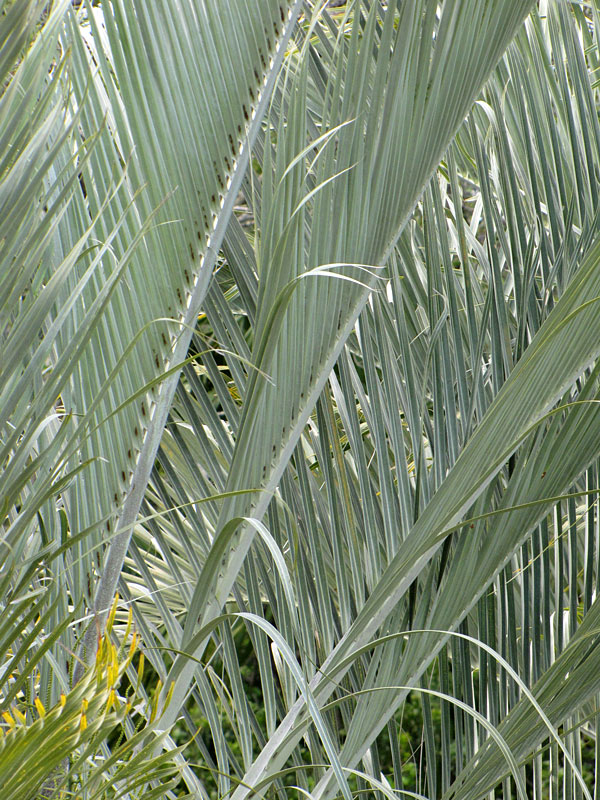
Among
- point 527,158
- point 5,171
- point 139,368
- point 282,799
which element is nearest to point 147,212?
point 139,368

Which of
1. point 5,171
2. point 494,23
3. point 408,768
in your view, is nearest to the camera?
point 5,171

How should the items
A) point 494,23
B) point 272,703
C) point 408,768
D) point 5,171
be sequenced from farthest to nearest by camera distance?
1. point 408,768
2. point 272,703
3. point 494,23
4. point 5,171

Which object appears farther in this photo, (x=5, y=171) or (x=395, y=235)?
(x=395, y=235)

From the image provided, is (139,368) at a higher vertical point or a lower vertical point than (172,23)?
lower

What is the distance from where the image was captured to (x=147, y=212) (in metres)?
0.65

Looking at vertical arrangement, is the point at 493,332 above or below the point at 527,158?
below

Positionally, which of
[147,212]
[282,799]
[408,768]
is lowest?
[408,768]

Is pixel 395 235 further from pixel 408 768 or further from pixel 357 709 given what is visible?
pixel 408 768

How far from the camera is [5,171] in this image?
16.1 inches

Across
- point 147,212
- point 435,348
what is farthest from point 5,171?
point 435,348

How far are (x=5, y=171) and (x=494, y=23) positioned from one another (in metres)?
0.39

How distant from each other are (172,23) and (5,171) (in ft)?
0.89

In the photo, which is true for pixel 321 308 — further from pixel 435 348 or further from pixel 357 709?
pixel 357 709

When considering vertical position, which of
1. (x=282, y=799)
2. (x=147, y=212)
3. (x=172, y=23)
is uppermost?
(x=172, y=23)
